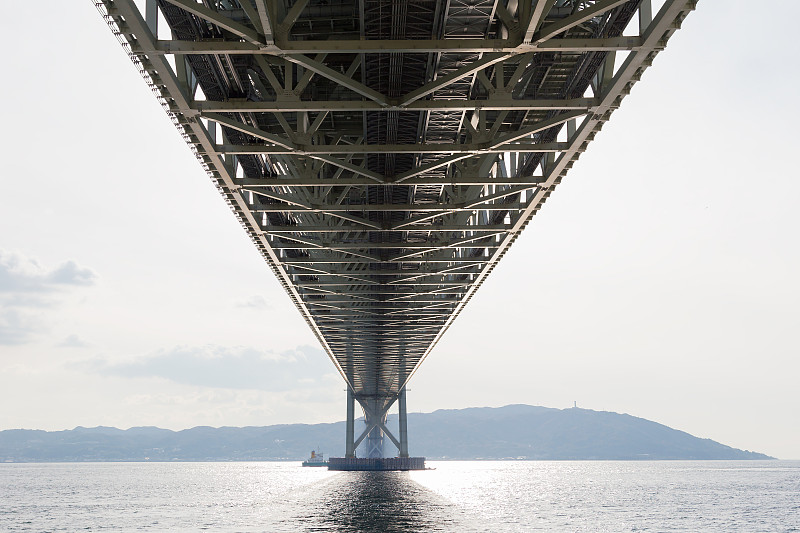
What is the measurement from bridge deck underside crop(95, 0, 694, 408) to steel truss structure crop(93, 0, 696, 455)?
0.17 ft

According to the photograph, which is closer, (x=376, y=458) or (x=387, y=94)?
(x=387, y=94)

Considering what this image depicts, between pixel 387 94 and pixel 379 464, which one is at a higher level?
pixel 379 464

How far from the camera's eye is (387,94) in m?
21.8

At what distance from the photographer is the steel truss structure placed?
17875mm

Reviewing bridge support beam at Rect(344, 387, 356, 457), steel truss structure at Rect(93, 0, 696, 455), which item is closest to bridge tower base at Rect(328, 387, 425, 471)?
bridge support beam at Rect(344, 387, 356, 457)

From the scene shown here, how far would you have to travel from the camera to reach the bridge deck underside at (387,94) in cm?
1789

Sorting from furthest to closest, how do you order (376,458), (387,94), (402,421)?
(376,458), (402,421), (387,94)

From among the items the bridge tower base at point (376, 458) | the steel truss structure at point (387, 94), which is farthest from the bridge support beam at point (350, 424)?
the steel truss structure at point (387, 94)

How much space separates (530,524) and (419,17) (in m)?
39.6

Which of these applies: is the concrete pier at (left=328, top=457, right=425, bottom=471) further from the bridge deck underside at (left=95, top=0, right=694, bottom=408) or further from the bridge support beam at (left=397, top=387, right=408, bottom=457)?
the bridge deck underside at (left=95, top=0, right=694, bottom=408)

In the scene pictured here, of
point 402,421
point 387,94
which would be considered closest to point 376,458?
point 402,421

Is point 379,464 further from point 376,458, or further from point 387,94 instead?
point 387,94

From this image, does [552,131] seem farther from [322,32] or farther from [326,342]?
[326,342]

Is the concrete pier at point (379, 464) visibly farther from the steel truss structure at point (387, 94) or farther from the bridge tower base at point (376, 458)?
the steel truss structure at point (387, 94)
